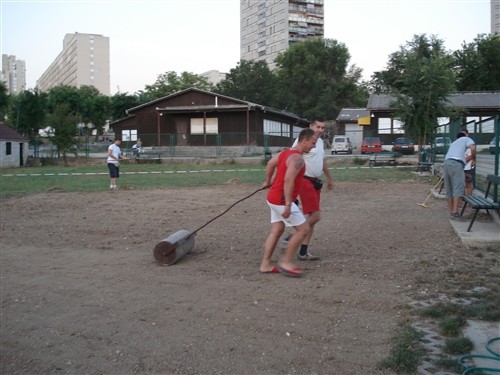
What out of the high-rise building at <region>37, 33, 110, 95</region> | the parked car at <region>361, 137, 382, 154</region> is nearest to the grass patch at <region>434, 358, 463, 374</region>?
the parked car at <region>361, 137, 382, 154</region>

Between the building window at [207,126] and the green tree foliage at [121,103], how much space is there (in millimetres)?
32156

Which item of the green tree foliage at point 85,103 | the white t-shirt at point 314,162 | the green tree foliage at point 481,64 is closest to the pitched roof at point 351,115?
the green tree foliage at point 481,64

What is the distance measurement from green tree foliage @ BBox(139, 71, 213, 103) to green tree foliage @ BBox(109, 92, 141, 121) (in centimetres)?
1225

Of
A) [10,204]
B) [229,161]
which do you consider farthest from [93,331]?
[229,161]

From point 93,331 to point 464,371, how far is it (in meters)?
3.08

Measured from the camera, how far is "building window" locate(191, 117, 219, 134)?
1736 inches

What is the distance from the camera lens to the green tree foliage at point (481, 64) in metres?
63.5

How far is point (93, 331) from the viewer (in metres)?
4.55

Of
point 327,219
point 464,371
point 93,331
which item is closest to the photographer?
point 464,371

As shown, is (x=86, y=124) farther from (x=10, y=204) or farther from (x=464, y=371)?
(x=464, y=371)

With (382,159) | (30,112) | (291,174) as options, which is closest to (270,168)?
(291,174)

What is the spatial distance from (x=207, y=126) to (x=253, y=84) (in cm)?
3034

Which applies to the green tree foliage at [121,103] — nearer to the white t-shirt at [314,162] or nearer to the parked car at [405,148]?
the parked car at [405,148]

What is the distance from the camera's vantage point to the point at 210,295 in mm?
5355
